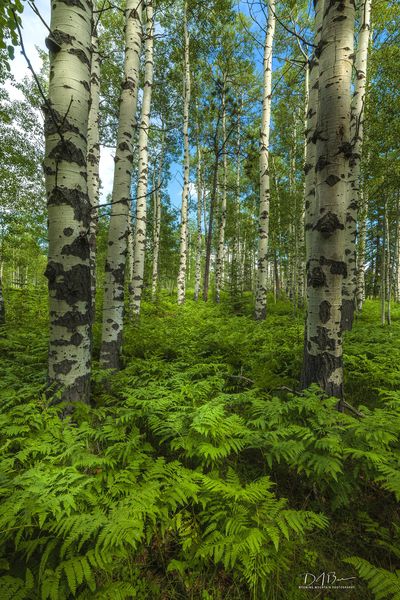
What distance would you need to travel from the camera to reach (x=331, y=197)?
9.11ft

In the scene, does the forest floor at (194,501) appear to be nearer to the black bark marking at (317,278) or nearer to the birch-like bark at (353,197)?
the black bark marking at (317,278)

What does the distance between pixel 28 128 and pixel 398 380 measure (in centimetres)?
1920

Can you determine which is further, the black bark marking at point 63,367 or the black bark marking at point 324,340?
the black bark marking at point 324,340

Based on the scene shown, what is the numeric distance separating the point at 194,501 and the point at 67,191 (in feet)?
9.31

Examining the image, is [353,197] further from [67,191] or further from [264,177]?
[67,191]

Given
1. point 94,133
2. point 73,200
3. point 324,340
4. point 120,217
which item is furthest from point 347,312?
point 94,133

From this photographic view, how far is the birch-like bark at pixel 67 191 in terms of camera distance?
253cm

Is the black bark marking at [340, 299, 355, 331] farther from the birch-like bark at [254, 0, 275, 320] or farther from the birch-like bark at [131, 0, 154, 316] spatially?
the birch-like bark at [131, 0, 154, 316]

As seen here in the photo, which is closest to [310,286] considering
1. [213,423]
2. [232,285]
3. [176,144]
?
[213,423]

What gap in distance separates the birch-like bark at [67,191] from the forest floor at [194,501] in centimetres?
57

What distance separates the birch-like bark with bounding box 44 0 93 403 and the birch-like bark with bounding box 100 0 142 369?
59.2 inches
